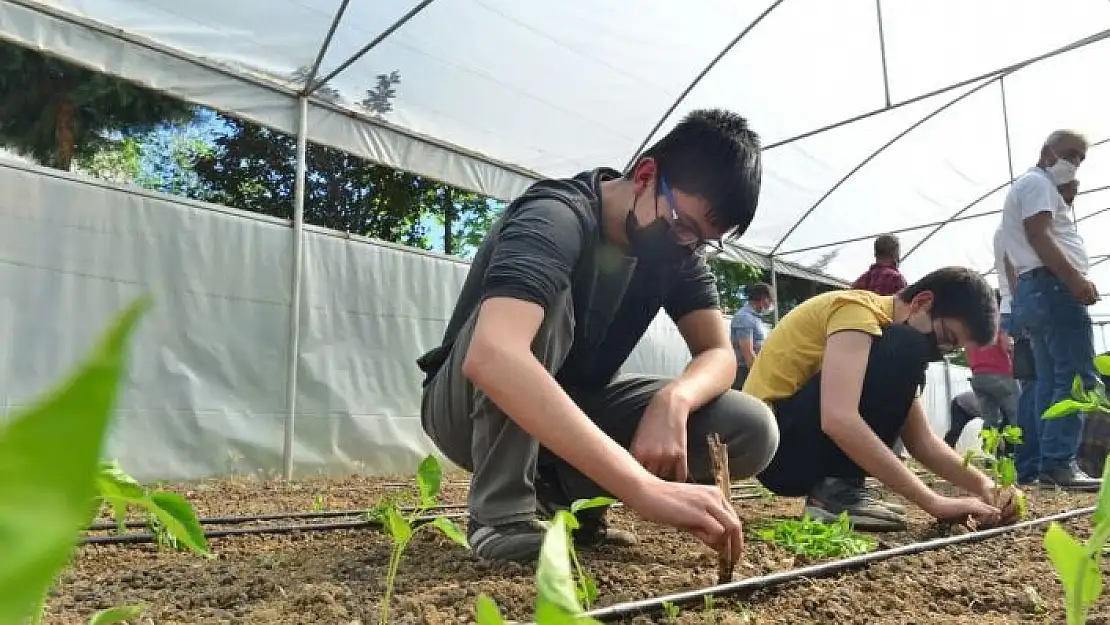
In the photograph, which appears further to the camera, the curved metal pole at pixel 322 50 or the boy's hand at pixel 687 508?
the curved metal pole at pixel 322 50

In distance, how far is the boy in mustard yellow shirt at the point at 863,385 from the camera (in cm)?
188

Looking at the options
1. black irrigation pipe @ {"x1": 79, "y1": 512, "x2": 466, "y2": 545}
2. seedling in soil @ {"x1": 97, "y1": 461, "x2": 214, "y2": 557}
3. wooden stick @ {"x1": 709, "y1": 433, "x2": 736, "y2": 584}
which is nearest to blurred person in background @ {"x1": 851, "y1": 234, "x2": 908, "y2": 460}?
black irrigation pipe @ {"x1": 79, "y1": 512, "x2": 466, "y2": 545}

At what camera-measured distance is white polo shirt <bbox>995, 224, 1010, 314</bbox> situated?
3.44 m

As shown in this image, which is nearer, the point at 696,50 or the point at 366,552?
the point at 366,552

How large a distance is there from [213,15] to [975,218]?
21.6 feet

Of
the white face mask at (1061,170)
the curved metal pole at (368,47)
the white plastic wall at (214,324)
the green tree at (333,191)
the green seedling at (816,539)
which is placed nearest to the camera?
the green seedling at (816,539)

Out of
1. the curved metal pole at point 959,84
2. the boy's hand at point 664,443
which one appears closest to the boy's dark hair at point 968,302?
the boy's hand at point 664,443

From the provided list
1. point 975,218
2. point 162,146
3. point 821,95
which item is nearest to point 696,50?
point 821,95

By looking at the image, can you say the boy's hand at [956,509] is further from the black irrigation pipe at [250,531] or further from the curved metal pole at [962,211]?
the curved metal pole at [962,211]

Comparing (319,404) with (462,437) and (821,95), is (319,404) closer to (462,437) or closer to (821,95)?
(462,437)

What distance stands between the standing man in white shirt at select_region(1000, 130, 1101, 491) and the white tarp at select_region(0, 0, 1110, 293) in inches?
65.5

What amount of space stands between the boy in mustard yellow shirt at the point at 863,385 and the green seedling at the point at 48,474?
1.83m

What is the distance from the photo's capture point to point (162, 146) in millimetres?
7863

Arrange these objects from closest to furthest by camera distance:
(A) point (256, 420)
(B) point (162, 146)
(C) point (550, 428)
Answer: (C) point (550, 428), (A) point (256, 420), (B) point (162, 146)
